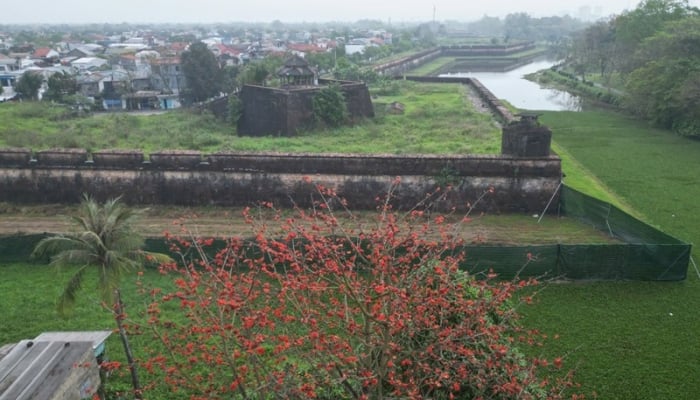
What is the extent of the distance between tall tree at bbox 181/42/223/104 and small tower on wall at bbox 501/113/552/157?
74.3ft

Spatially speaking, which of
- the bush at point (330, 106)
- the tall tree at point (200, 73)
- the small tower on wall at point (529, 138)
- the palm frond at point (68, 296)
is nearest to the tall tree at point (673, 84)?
the small tower on wall at point (529, 138)

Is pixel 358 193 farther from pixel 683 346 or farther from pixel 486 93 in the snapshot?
pixel 486 93

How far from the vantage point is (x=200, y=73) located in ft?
107

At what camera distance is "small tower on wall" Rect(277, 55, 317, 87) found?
1006 inches

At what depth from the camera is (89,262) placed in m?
7.53

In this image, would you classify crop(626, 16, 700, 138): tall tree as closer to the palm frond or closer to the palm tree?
the palm tree

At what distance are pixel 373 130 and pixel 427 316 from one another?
60.0 ft

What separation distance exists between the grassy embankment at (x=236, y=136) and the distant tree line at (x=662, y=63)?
8298mm

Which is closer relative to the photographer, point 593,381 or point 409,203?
point 593,381

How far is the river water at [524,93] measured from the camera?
3809cm

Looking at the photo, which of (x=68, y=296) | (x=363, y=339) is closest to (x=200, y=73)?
(x=68, y=296)

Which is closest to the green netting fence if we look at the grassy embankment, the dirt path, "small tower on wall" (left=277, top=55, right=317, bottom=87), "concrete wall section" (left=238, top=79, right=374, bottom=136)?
the dirt path

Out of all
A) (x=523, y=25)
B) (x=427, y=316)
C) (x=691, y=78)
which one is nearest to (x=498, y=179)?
(x=427, y=316)

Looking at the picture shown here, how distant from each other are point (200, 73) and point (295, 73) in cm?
969
